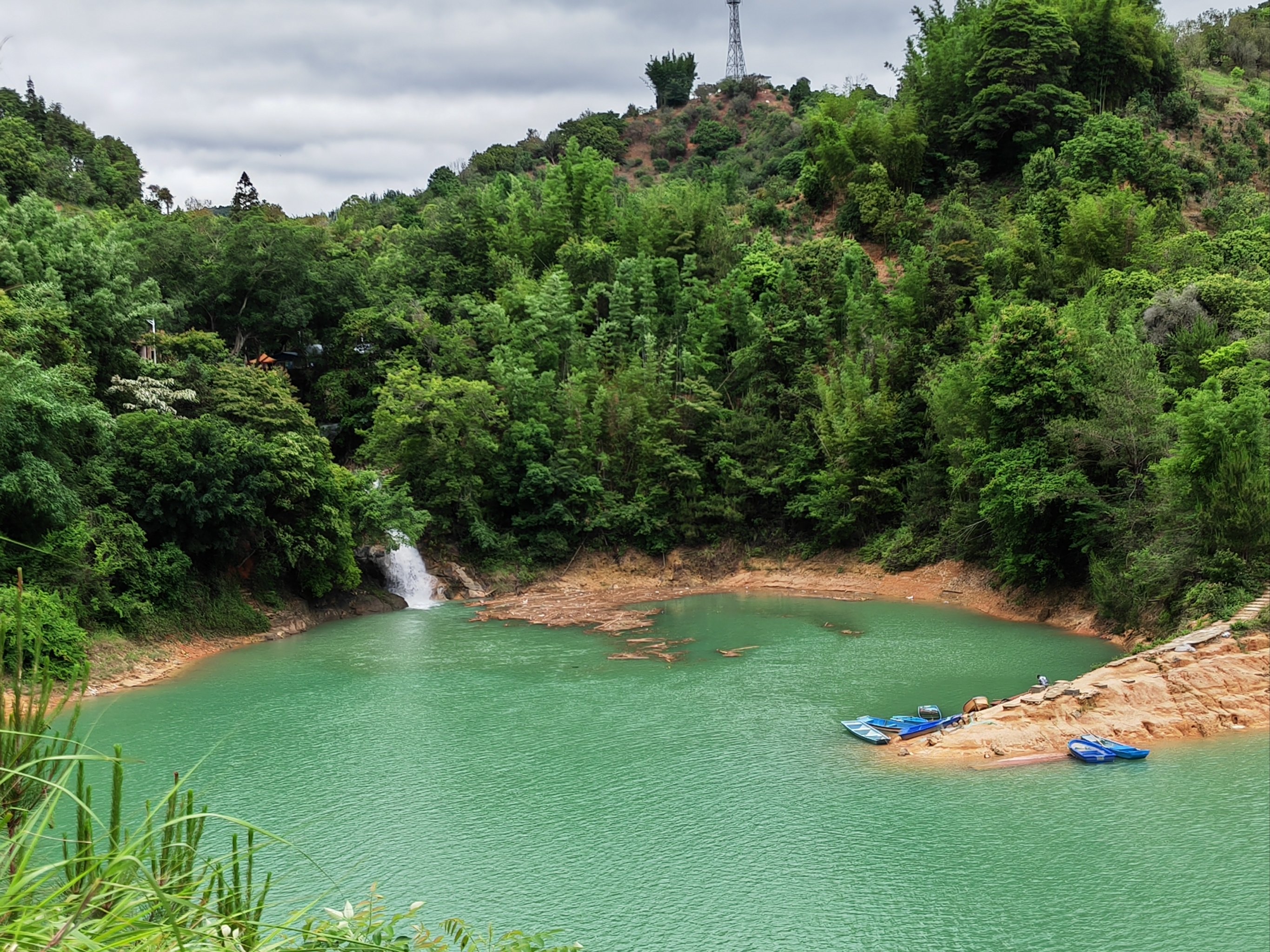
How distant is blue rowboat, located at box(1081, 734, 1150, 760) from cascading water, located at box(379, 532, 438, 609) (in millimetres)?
15967

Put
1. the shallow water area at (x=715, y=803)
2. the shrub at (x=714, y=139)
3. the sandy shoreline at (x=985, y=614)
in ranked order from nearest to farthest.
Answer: the shallow water area at (x=715, y=803) → the sandy shoreline at (x=985, y=614) → the shrub at (x=714, y=139)

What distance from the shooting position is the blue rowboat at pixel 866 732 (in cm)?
1220

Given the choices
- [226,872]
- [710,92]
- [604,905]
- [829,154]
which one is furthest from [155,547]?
[710,92]

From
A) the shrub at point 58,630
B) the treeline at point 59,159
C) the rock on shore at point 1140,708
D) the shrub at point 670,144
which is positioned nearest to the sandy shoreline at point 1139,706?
the rock on shore at point 1140,708

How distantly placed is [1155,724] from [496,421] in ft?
59.5

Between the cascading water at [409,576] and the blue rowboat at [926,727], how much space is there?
14.0 metres

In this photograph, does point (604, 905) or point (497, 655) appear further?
point (497, 655)

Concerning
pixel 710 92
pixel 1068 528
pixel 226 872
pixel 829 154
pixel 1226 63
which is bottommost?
pixel 226 872

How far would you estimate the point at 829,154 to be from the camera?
113ft

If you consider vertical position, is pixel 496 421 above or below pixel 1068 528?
above

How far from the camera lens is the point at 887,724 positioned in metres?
12.7

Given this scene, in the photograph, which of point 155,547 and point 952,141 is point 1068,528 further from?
point 952,141

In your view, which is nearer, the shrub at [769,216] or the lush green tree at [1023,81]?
the lush green tree at [1023,81]

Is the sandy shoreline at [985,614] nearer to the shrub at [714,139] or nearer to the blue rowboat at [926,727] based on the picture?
the blue rowboat at [926,727]
